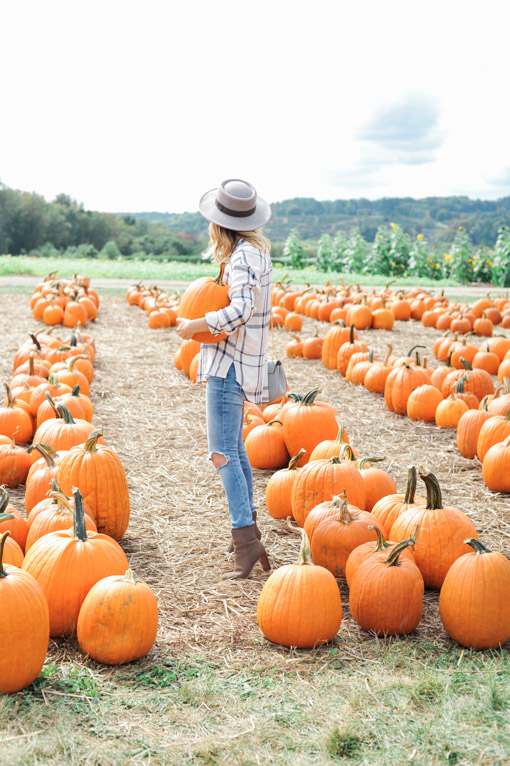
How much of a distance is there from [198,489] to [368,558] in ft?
6.63

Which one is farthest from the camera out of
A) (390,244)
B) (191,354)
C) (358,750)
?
(390,244)

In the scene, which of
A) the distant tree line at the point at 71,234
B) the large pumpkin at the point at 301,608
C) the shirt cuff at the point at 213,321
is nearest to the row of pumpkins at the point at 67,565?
the large pumpkin at the point at 301,608

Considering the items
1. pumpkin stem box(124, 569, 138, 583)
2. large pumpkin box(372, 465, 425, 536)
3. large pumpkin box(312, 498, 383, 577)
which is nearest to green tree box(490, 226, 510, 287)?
large pumpkin box(372, 465, 425, 536)

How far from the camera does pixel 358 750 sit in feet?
7.35

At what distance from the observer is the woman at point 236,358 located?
3561 mm

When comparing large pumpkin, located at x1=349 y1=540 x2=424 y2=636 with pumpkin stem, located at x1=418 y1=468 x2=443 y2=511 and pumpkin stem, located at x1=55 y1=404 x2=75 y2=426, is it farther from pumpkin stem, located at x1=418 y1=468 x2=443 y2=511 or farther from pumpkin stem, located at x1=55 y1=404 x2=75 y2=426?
pumpkin stem, located at x1=55 y1=404 x2=75 y2=426

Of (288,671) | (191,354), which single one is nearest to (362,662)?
(288,671)

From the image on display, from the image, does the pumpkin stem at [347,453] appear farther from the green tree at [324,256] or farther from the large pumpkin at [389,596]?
the green tree at [324,256]

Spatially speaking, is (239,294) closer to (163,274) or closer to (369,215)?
(163,274)

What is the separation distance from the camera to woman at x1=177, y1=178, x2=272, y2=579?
3.56m

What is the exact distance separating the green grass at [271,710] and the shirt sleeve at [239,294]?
1.48 m

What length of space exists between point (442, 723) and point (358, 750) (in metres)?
0.32

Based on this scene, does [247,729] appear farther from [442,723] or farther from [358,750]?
[442,723]

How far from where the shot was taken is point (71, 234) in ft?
182
